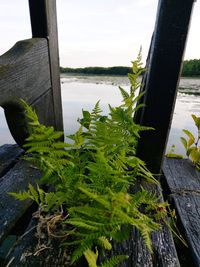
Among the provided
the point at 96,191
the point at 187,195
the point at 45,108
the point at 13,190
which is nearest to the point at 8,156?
the point at 45,108

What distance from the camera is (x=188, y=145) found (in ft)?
8.99

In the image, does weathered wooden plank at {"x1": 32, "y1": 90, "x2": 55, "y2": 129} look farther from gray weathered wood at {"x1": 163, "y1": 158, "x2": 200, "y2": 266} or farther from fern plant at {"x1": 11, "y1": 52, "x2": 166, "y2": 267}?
gray weathered wood at {"x1": 163, "y1": 158, "x2": 200, "y2": 266}

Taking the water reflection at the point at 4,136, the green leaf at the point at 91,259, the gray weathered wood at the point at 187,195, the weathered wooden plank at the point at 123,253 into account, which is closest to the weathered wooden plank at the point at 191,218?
the gray weathered wood at the point at 187,195

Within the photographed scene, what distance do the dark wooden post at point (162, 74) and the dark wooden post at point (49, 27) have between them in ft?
3.17

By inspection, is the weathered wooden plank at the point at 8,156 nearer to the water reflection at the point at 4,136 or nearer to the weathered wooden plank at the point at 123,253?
the weathered wooden plank at the point at 123,253

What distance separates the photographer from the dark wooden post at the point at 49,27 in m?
2.05

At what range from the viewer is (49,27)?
86.0 inches

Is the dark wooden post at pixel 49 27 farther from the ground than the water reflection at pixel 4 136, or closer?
farther from the ground

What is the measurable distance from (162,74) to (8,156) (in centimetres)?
155

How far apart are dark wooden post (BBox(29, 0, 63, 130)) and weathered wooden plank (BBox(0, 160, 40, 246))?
775 mm

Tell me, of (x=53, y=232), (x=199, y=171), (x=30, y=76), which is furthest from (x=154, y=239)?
(x=30, y=76)

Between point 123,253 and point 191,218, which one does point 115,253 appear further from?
point 191,218

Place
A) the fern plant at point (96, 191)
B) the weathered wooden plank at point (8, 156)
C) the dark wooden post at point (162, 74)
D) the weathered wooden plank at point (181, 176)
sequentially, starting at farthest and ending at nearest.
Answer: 1. the weathered wooden plank at point (8, 156)
2. the weathered wooden plank at point (181, 176)
3. the dark wooden post at point (162, 74)
4. the fern plant at point (96, 191)

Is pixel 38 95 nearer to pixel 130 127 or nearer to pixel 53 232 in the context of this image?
pixel 130 127
